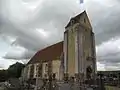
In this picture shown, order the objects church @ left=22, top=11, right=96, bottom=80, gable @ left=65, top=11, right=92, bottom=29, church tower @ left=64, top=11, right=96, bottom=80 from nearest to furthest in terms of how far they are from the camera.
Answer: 1. church tower @ left=64, top=11, right=96, bottom=80
2. church @ left=22, top=11, right=96, bottom=80
3. gable @ left=65, top=11, right=92, bottom=29

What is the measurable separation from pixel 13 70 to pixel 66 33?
131ft

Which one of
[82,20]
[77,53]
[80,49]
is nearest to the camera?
[77,53]

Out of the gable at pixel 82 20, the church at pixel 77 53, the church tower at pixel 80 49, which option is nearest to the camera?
the church tower at pixel 80 49

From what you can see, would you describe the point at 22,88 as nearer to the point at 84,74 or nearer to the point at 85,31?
the point at 84,74

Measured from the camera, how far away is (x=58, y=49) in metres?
50.3

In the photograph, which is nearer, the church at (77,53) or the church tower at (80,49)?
the church tower at (80,49)

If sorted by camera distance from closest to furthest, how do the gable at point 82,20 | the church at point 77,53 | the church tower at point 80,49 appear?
the church tower at point 80,49
the church at point 77,53
the gable at point 82,20

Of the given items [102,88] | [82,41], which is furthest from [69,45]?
[102,88]

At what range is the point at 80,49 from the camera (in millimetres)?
40938

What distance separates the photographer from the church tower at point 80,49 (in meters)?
40.3

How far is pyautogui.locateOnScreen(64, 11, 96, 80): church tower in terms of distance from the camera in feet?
132

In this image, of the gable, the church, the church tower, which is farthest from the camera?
the gable

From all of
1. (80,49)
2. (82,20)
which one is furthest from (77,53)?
(82,20)

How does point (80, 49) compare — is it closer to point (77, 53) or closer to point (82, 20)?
point (77, 53)
